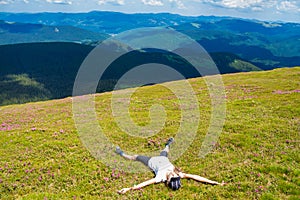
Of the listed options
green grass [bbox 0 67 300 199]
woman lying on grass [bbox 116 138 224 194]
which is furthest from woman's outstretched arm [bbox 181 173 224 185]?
green grass [bbox 0 67 300 199]

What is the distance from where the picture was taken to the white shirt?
49.1 feet

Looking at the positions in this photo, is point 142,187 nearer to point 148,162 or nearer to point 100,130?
Result: point 148,162

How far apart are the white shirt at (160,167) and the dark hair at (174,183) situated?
2.11 ft

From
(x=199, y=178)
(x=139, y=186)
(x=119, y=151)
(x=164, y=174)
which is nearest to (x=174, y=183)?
(x=164, y=174)

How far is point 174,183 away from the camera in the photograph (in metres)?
14.2

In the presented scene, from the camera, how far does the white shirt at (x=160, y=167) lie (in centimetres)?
1498

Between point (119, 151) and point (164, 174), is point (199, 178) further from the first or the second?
point (119, 151)

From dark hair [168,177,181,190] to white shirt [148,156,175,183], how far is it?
2.11 feet

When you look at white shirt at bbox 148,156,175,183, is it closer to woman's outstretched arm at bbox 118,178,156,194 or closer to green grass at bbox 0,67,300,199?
woman's outstretched arm at bbox 118,178,156,194

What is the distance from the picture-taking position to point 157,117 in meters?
29.2

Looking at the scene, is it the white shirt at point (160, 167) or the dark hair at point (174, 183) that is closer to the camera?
the dark hair at point (174, 183)

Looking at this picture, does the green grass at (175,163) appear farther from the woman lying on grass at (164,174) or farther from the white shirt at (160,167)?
the white shirt at (160,167)

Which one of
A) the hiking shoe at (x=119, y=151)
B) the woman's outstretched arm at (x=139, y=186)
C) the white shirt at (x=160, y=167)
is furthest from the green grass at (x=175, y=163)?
the hiking shoe at (x=119, y=151)

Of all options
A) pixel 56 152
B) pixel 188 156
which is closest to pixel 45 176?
pixel 56 152
